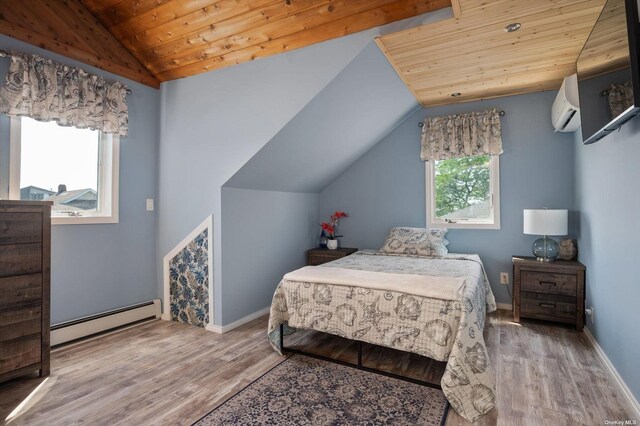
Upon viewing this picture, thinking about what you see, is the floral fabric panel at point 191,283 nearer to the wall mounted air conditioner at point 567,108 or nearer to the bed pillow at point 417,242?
the bed pillow at point 417,242

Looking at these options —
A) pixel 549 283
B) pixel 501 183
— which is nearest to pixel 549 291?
pixel 549 283

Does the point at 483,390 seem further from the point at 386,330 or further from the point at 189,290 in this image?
the point at 189,290

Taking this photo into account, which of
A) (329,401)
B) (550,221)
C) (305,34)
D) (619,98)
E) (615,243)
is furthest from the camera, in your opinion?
(550,221)

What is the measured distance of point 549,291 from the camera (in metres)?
2.94

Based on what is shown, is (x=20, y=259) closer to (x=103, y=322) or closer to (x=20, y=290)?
(x=20, y=290)

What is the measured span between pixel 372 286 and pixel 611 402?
1453 mm

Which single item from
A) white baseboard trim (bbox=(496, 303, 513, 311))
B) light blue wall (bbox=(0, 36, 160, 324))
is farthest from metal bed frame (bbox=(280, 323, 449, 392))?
white baseboard trim (bbox=(496, 303, 513, 311))

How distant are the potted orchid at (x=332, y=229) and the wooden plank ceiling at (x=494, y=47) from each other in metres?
1.74

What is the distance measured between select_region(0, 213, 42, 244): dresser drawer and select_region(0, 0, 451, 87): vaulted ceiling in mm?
1398

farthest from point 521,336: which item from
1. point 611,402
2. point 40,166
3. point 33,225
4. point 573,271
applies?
point 40,166

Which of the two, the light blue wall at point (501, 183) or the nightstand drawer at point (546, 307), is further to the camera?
the light blue wall at point (501, 183)

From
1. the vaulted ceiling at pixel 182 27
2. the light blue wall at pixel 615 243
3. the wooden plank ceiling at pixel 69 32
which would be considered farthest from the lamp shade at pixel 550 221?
the wooden plank ceiling at pixel 69 32

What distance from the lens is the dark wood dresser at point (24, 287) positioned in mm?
1938

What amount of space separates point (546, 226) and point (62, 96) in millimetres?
4320
